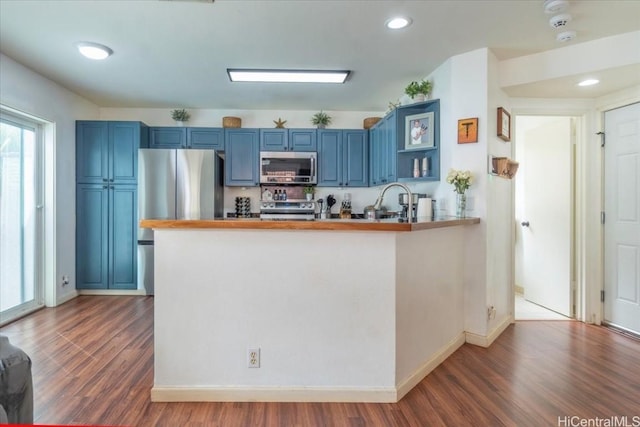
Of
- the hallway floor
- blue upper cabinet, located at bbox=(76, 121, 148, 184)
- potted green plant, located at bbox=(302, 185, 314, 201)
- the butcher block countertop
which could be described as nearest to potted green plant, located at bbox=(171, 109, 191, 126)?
blue upper cabinet, located at bbox=(76, 121, 148, 184)

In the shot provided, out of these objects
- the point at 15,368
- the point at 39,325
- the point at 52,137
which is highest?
the point at 52,137

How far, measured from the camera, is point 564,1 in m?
2.06

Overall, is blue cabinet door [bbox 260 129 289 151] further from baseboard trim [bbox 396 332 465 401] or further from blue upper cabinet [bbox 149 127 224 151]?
baseboard trim [bbox 396 332 465 401]

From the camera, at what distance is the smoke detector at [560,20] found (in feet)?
7.22

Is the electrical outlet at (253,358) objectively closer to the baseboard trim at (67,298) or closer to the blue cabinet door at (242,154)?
the blue cabinet door at (242,154)

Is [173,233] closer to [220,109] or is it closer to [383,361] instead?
[383,361]

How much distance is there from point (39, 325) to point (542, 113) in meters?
5.35

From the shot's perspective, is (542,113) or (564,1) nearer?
(564,1)

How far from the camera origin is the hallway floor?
11.2 ft

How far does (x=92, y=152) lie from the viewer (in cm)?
415

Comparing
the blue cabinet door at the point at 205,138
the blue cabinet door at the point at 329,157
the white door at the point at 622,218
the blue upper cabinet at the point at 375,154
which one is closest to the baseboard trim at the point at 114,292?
the blue cabinet door at the point at 205,138

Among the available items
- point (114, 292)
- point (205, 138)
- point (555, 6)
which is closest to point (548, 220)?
point (555, 6)

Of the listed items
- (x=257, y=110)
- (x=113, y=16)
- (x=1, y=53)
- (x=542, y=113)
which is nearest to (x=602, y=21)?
(x=542, y=113)

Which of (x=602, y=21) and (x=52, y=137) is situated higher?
(x=602, y=21)
